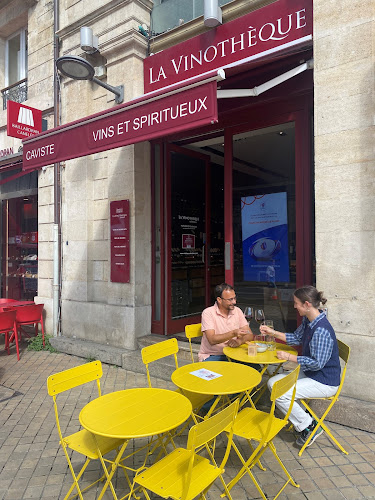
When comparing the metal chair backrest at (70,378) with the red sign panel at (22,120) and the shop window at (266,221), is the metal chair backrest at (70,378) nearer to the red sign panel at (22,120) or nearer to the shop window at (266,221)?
the shop window at (266,221)

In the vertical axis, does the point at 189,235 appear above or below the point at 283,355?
above

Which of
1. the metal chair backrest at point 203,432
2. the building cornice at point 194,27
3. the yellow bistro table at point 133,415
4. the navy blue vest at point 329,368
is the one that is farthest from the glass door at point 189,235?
the metal chair backrest at point 203,432

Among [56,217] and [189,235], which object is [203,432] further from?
[56,217]

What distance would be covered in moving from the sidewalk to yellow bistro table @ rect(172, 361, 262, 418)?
60 cm

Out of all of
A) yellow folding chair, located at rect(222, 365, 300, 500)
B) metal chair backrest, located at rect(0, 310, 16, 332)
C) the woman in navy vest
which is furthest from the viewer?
metal chair backrest, located at rect(0, 310, 16, 332)

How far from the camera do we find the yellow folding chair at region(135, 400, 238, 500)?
1.83 metres

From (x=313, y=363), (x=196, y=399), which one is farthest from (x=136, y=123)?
(x=313, y=363)

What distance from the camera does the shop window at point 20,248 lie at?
8000 mm

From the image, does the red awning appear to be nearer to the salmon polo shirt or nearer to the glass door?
the glass door

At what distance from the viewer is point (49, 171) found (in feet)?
23.1

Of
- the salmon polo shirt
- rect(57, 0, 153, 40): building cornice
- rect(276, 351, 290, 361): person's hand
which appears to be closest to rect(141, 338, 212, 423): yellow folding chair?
the salmon polo shirt

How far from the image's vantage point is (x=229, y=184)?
17.0 feet

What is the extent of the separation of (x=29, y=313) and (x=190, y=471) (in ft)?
16.9

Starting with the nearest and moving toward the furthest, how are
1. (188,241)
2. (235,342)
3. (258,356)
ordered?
(258,356) < (235,342) < (188,241)
